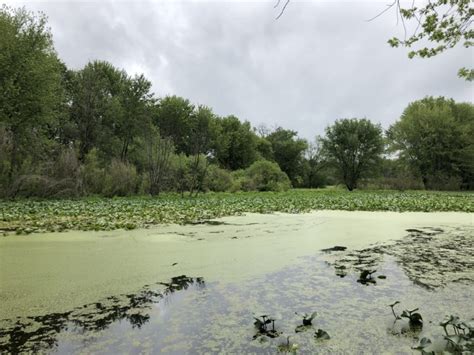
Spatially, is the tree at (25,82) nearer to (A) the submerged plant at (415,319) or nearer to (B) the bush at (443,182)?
(A) the submerged plant at (415,319)

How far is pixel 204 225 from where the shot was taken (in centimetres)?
721

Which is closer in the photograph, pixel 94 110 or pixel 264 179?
pixel 94 110

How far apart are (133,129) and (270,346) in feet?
80.9

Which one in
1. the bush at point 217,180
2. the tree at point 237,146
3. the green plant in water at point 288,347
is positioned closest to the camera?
the green plant in water at point 288,347

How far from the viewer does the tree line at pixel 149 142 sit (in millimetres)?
14836

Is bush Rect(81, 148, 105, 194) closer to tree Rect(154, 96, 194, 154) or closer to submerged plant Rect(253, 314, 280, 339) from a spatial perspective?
submerged plant Rect(253, 314, 280, 339)

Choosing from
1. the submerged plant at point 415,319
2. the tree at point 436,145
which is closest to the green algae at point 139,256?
the submerged plant at point 415,319

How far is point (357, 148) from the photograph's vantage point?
92.4 feet

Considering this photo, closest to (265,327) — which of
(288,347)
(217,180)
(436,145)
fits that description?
(288,347)

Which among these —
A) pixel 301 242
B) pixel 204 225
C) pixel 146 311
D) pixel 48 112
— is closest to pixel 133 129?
pixel 48 112

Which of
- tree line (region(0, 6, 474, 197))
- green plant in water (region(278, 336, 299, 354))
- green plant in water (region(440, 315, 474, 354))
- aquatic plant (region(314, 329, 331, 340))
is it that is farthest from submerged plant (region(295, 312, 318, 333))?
tree line (region(0, 6, 474, 197))

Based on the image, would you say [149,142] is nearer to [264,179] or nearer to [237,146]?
[264,179]

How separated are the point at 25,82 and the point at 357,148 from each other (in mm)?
22880

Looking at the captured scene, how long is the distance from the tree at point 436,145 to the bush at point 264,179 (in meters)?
13.3
